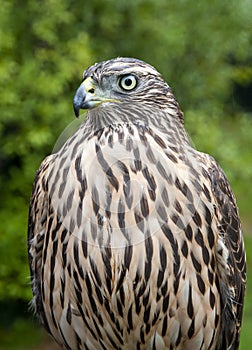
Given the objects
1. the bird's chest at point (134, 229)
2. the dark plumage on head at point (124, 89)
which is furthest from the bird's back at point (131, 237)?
the dark plumage on head at point (124, 89)

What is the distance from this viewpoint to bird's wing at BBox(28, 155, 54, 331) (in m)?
4.16

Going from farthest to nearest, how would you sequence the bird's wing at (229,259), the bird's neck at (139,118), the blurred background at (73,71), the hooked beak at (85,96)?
the blurred background at (73,71) → the bird's wing at (229,259) → the bird's neck at (139,118) → the hooked beak at (85,96)

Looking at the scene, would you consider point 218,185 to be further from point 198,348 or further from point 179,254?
point 198,348

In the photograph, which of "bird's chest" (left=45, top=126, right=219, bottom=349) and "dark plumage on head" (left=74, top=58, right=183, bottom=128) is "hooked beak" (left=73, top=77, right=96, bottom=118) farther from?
"bird's chest" (left=45, top=126, right=219, bottom=349)

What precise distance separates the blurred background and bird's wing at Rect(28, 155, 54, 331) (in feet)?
10.9

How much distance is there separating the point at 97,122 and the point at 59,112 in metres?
4.09

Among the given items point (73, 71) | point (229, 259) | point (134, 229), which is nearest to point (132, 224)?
point (134, 229)

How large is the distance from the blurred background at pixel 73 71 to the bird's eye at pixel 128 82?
364cm

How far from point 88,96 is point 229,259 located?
1.14m

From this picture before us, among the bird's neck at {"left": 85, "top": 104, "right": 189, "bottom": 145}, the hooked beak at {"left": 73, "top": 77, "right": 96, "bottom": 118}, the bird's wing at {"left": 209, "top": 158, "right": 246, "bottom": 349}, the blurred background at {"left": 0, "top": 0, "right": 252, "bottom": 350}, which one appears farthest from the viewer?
the blurred background at {"left": 0, "top": 0, "right": 252, "bottom": 350}

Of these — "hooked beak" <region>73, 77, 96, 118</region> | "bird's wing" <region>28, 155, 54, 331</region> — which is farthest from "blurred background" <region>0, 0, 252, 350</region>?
"hooked beak" <region>73, 77, 96, 118</region>

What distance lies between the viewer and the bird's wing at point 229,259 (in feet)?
13.5

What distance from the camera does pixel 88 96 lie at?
381cm

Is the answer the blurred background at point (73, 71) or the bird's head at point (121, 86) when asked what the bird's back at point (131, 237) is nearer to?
the bird's head at point (121, 86)
